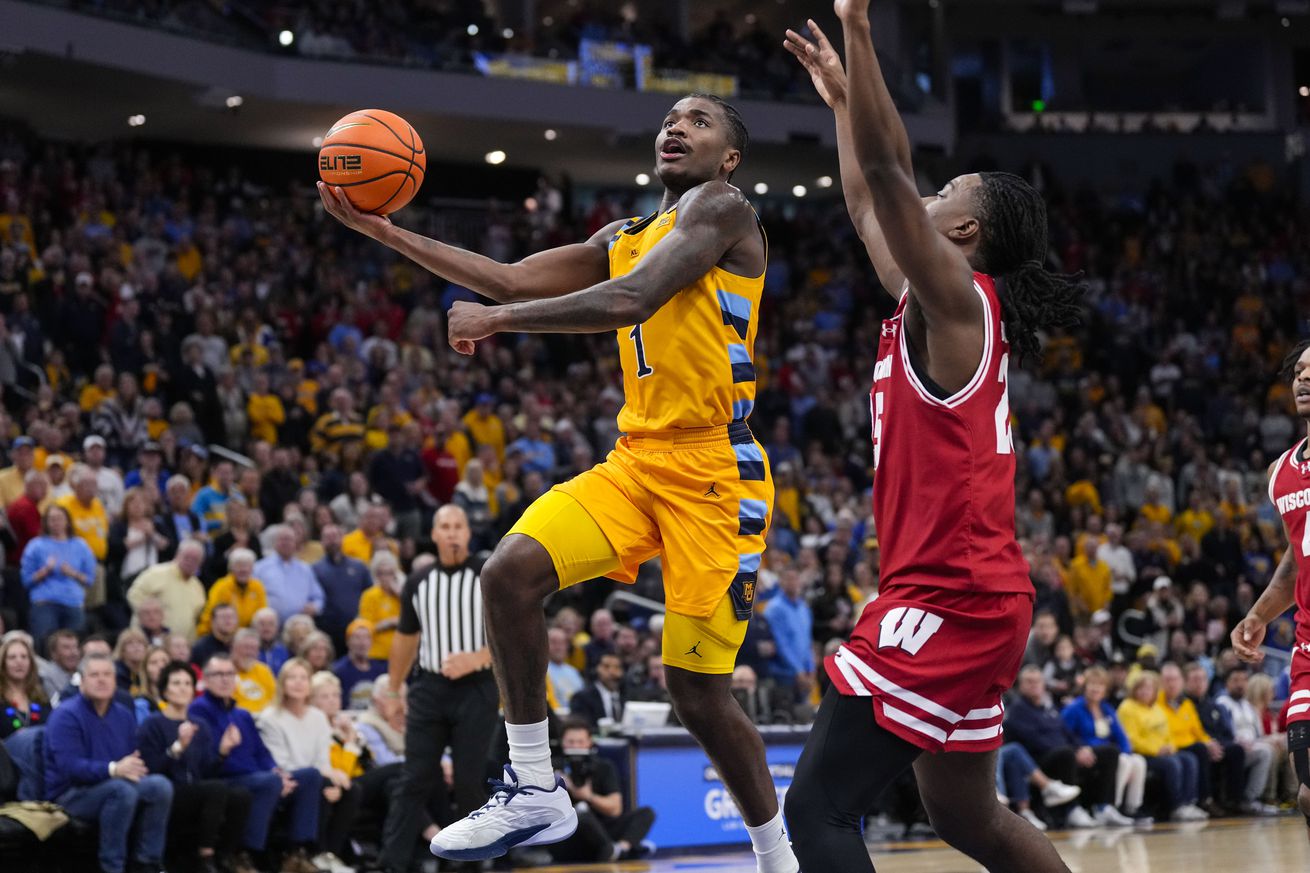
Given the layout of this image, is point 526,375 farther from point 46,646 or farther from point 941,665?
point 941,665

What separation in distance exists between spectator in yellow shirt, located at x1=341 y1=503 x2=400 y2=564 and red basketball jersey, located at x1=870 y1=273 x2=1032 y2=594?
377 inches

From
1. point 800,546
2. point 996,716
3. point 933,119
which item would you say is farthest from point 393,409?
point 933,119

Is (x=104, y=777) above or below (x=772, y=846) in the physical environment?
below

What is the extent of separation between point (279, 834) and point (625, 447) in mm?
6020

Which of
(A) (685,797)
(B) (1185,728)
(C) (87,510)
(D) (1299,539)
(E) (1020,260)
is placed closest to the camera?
(E) (1020,260)

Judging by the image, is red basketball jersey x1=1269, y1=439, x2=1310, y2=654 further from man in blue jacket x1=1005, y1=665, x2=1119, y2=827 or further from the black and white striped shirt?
man in blue jacket x1=1005, y1=665, x2=1119, y2=827

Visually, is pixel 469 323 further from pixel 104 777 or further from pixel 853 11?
pixel 104 777

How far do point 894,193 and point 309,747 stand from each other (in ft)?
25.1

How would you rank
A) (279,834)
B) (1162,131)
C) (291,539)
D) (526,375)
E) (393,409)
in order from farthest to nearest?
1. (1162,131)
2. (526,375)
3. (393,409)
4. (291,539)
5. (279,834)

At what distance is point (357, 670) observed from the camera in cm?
1165

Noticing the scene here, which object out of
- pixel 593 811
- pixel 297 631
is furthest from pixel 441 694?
pixel 297 631

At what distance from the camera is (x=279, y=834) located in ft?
33.0

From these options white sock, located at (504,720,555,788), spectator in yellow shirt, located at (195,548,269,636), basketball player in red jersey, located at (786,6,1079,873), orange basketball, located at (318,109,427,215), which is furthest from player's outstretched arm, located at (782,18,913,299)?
spectator in yellow shirt, located at (195,548,269,636)

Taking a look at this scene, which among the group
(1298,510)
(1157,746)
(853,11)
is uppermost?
(853,11)
